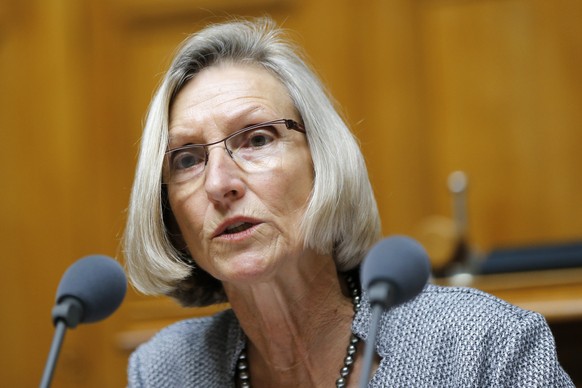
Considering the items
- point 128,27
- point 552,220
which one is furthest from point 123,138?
point 552,220

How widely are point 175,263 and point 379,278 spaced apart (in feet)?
2.04

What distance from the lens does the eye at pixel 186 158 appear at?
167cm

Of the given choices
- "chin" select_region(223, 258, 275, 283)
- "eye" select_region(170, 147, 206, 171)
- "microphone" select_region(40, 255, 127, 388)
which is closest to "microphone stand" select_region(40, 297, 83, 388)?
"microphone" select_region(40, 255, 127, 388)

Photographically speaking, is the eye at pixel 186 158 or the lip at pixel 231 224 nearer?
the lip at pixel 231 224

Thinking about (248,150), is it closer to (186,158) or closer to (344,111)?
(186,158)

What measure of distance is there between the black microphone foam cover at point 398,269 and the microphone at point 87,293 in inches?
16.5

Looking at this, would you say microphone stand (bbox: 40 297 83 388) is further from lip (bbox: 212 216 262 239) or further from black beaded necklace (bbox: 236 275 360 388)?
black beaded necklace (bbox: 236 275 360 388)

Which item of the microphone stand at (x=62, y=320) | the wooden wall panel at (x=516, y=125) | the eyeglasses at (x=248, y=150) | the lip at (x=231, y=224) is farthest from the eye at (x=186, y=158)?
the wooden wall panel at (x=516, y=125)

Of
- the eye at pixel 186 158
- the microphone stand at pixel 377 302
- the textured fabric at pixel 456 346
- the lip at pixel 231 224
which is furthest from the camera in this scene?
the eye at pixel 186 158

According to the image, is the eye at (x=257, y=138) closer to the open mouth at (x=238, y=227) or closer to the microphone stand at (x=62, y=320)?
the open mouth at (x=238, y=227)

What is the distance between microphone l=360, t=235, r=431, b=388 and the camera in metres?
1.20

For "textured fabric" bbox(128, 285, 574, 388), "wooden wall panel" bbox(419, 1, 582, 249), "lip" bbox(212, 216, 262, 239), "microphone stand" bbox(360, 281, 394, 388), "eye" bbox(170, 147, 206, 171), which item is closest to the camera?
"microphone stand" bbox(360, 281, 394, 388)

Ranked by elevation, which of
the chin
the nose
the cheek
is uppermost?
the nose

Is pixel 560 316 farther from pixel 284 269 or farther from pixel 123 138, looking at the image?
pixel 123 138
